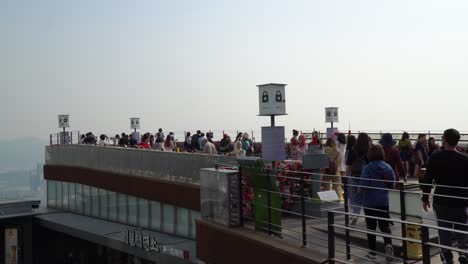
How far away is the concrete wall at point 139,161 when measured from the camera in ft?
58.4

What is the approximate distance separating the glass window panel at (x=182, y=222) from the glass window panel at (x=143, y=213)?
2.68m

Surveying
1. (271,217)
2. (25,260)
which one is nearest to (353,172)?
(271,217)

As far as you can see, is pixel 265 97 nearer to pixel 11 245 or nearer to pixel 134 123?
pixel 134 123

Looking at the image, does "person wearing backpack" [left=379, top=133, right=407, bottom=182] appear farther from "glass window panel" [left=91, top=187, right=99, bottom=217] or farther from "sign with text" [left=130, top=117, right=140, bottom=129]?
"sign with text" [left=130, top=117, right=140, bottom=129]

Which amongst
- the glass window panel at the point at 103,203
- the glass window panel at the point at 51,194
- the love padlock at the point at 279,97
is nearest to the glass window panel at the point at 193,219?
the glass window panel at the point at 103,203

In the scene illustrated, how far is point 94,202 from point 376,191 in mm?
23802

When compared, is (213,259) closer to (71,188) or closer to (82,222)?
(82,222)

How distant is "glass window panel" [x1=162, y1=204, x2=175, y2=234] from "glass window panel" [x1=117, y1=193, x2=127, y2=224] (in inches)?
145

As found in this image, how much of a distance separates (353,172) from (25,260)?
93.3 feet

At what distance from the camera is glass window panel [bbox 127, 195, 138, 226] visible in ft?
79.8

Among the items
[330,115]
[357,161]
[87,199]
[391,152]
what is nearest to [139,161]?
[87,199]

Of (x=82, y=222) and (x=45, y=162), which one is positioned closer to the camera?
(x=82, y=222)

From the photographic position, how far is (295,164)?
1326 cm

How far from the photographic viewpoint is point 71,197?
3198cm
